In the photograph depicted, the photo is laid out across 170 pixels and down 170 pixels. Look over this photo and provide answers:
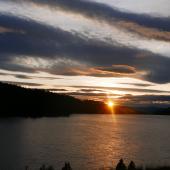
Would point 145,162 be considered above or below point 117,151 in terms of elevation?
below

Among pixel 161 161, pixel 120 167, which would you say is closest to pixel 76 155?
pixel 161 161

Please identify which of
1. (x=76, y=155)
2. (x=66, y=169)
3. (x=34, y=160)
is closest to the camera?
(x=66, y=169)

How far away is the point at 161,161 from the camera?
65375mm

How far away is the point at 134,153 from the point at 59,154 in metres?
16.3

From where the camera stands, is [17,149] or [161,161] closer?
[161,161]

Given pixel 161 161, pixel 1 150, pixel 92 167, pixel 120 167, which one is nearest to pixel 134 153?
pixel 161 161

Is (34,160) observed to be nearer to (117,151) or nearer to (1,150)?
(1,150)

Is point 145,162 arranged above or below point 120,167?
above

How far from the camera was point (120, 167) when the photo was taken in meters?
33.1

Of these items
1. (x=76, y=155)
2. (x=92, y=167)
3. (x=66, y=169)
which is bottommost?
(x=66, y=169)

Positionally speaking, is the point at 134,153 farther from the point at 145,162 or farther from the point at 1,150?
the point at 1,150

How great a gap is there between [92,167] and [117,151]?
23.3 metres

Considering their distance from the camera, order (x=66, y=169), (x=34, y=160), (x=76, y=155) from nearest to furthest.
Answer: (x=66, y=169) → (x=34, y=160) → (x=76, y=155)

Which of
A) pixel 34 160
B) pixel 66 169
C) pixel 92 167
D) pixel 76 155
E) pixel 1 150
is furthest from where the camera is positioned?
pixel 1 150
